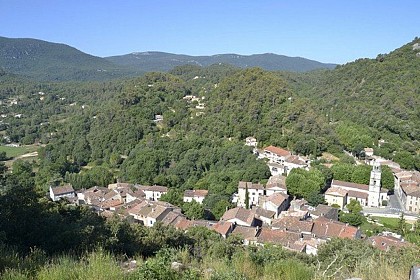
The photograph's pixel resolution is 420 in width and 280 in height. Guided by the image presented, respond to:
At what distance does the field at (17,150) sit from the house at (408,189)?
44.7 m

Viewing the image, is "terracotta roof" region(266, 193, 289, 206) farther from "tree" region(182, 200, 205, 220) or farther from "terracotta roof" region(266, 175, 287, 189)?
"tree" region(182, 200, 205, 220)

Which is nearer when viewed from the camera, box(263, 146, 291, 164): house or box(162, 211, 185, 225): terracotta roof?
box(162, 211, 185, 225): terracotta roof

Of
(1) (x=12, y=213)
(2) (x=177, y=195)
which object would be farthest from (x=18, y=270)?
(2) (x=177, y=195)

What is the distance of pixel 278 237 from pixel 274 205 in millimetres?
6659

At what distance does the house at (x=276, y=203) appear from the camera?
24.6m

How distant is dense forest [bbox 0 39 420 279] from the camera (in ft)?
17.0

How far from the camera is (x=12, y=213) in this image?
24.8 feet

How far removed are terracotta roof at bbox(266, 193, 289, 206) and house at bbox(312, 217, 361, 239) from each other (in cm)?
474

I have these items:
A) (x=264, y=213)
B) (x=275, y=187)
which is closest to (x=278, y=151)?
(x=275, y=187)

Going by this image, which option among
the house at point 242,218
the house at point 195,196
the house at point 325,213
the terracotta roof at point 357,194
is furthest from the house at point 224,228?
the terracotta roof at point 357,194

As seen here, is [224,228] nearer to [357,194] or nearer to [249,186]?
[249,186]

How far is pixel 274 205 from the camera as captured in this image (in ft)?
81.4

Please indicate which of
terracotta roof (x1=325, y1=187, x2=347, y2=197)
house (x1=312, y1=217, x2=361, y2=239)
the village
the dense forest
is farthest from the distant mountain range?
house (x1=312, y1=217, x2=361, y2=239)

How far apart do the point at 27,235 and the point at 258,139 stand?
1287 inches
